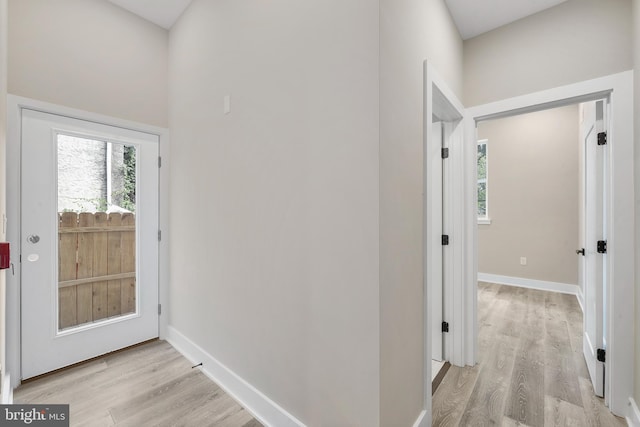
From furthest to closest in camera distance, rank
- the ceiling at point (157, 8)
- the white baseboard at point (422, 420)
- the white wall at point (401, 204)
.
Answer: the ceiling at point (157, 8) < the white baseboard at point (422, 420) < the white wall at point (401, 204)

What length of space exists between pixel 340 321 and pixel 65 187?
2444 mm

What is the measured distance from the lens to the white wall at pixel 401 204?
1.26 m

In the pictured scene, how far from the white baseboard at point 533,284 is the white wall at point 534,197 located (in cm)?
6

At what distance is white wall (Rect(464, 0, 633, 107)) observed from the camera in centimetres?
180

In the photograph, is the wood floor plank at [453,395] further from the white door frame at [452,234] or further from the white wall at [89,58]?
the white wall at [89,58]

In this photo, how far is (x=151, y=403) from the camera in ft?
6.15

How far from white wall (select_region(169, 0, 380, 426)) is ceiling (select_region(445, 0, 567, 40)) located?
128 centimetres

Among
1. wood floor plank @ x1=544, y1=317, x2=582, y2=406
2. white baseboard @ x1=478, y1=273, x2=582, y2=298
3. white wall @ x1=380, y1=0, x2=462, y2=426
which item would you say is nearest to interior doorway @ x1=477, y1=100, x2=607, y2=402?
white baseboard @ x1=478, y1=273, x2=582, y2=298

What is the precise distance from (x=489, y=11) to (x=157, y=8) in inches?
109

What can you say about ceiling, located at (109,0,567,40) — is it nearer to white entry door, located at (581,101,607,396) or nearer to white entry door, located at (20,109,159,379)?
white entry door, located at (581,101,607,396)

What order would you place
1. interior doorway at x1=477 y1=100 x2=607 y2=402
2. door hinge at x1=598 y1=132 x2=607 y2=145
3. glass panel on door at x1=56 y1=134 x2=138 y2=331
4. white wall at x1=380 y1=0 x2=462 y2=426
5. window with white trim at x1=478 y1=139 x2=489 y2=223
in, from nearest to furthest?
1. white wall at x1=380 y1=0 x2=462 y2=426
2. door hinge at x1=598 y1=132 x2=607 y2=145
3. glass panel on door at x1=56 y1=134 x2=138 y2=331
4. interior doorway at x1=477 y1=100 x2=607 y2=402
5. window with white trim at x1=478 y1=139 x2=489 y2=223

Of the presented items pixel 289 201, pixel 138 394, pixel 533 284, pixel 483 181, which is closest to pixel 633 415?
pixel 289 201

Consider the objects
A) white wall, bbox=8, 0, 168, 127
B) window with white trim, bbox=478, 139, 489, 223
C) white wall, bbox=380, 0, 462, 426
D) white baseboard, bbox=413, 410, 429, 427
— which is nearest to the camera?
white wall, bbox=380, 0, 462, 426

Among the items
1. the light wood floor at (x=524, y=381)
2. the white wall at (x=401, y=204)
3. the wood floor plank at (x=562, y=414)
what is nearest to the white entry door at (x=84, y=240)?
the white wall at (x=401, y=204)
